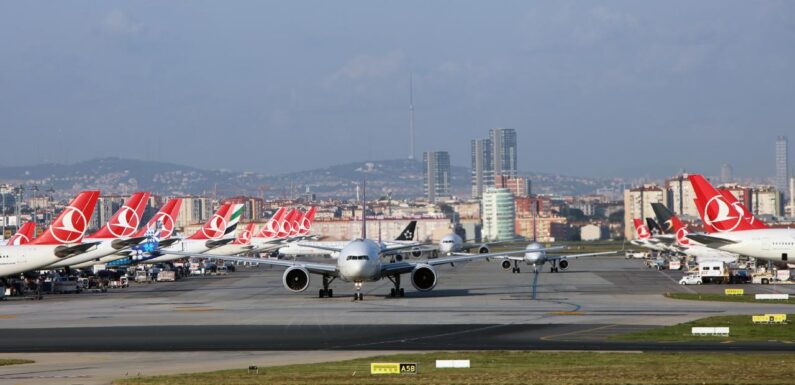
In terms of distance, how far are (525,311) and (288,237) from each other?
129 meters

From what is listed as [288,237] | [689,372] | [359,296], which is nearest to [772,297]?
[359,296]

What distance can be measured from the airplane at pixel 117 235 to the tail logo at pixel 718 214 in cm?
3856

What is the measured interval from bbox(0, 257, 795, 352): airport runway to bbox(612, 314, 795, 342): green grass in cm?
136

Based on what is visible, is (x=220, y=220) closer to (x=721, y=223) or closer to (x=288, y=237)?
(x=288, y=237)

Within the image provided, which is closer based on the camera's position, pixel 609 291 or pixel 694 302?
pixel 694 302

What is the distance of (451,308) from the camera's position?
206ft

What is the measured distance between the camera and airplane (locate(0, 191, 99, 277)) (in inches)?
3174

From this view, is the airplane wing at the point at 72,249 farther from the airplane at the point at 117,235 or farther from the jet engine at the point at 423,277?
the jet engine at the point at 423,277

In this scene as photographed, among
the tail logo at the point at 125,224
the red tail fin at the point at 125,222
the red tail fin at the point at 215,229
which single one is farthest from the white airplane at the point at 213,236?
the tail logo at the point at 125,224

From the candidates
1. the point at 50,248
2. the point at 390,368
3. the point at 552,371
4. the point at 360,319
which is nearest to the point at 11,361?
the point at 390,368

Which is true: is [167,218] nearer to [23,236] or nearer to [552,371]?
[23,236]

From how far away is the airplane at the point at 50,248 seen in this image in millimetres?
80625

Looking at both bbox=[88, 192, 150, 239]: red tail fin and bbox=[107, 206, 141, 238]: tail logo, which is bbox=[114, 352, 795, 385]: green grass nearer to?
bbox=[88, 192, 150, 239]: red tail fin

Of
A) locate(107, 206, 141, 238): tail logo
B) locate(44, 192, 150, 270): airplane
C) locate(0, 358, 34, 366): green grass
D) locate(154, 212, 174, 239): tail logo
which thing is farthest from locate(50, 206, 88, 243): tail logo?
locate(0, 358, 34, 366): green grass
